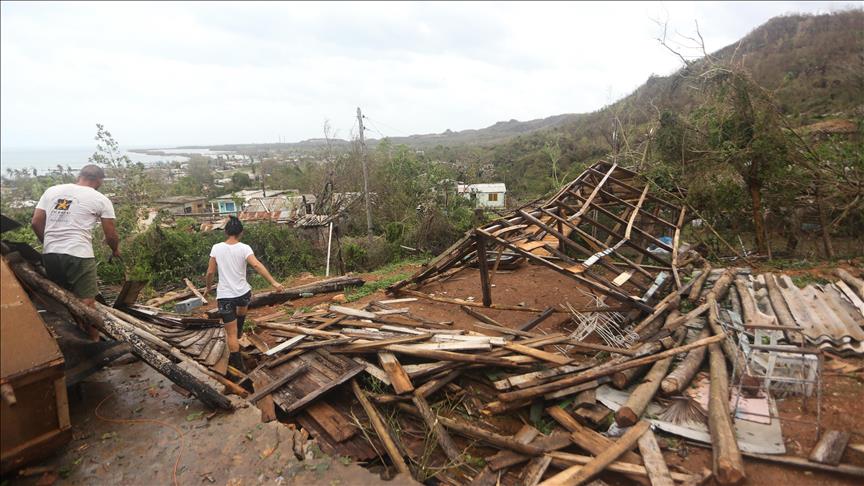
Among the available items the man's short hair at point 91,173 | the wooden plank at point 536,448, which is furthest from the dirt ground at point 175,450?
the man's short hair at point 91,173

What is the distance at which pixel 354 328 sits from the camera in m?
5.85

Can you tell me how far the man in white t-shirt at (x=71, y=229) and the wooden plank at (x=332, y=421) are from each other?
2.40 meters

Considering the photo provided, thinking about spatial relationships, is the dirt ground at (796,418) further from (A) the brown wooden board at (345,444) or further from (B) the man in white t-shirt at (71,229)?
(B) the man in white t-shirt at (71,229)

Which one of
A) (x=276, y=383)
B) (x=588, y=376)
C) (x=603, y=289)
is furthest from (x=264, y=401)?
(x=603, y=289)

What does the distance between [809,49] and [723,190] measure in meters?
37.5

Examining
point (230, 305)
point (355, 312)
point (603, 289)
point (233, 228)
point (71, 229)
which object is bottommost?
point (355, 312)

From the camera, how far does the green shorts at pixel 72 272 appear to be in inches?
164

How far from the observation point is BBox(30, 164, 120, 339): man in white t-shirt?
413 cm

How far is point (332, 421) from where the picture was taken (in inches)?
173

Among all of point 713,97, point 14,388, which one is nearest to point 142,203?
point 14,388

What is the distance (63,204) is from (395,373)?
3700mm

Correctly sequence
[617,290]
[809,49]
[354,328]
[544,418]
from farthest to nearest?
[809,49], [354,328], [617,290], [544,418]

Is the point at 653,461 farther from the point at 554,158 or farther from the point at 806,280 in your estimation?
the point at 554,158

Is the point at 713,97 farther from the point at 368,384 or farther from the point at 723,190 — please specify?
the point at 368,384
